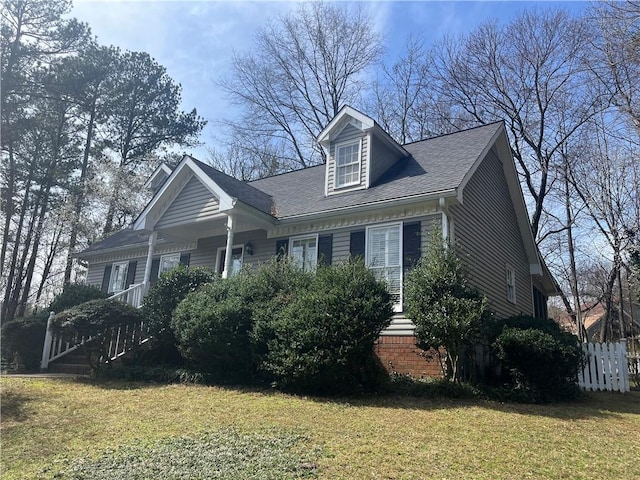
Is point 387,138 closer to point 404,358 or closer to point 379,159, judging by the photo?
point 379,159

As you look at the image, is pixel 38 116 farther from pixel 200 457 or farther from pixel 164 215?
pixel 200 457

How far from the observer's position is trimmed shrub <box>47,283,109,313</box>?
14656mm

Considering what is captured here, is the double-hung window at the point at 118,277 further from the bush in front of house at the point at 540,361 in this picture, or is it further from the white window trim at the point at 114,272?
the bush in front of house at the point at 540,361

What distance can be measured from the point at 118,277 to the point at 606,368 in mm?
17169

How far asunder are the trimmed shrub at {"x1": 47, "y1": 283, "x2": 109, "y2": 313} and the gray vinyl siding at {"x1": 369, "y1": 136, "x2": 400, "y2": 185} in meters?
9.88

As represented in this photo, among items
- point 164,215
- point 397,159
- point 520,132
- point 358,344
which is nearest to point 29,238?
point 164,215

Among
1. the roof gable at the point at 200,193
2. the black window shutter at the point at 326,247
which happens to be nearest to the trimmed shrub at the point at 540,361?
the black window shutter at the point at 326,247

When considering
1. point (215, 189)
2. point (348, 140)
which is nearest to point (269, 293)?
point (215, 189)

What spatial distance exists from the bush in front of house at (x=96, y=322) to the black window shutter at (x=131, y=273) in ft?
23.3

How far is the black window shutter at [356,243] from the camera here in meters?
11.7

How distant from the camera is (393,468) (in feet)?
15.0

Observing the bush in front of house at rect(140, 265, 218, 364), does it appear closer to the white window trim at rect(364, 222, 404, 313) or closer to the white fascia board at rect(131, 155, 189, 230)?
the white fascia board at rect(131, 155, 189, 230)

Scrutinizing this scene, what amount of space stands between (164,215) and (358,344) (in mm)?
8745

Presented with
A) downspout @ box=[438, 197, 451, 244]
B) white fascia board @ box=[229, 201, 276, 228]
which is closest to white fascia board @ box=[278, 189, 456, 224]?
downspout @ box=[438, 197, 451, 244]
